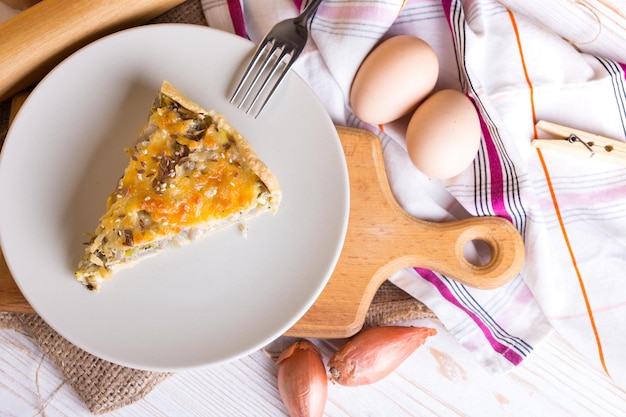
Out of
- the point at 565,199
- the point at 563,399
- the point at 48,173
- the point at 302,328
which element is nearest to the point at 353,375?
the point at 302,328

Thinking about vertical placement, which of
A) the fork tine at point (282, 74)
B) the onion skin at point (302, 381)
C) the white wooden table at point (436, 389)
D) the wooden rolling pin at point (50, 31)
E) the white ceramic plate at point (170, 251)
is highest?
the wooden rolling pin at point (50, 31)

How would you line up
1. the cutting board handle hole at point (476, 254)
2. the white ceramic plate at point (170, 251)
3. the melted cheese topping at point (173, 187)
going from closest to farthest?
the melted cheese topping at point (173, 187) → the white ceramic plate at point (170, 251) → the cutting board handle hole at point (476, 254)

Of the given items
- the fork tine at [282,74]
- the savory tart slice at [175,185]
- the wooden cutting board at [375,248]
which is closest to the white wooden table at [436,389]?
the wooden cutting board at [375,248]

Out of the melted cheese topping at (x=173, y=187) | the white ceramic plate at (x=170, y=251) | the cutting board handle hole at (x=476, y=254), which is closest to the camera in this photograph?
the melted cheese topping at (x=173, y=187)

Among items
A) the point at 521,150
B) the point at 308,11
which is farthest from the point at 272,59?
the point at 521,150

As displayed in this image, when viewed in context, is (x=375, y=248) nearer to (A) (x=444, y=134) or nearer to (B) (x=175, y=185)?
(A) (x=444, y=134)

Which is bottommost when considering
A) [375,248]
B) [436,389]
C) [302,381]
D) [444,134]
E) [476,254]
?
[436,389]

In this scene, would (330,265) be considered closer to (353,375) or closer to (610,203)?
(353,375)

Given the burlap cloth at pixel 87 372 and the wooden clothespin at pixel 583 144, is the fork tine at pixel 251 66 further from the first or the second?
the wooden clothespin at pixel 583 144
